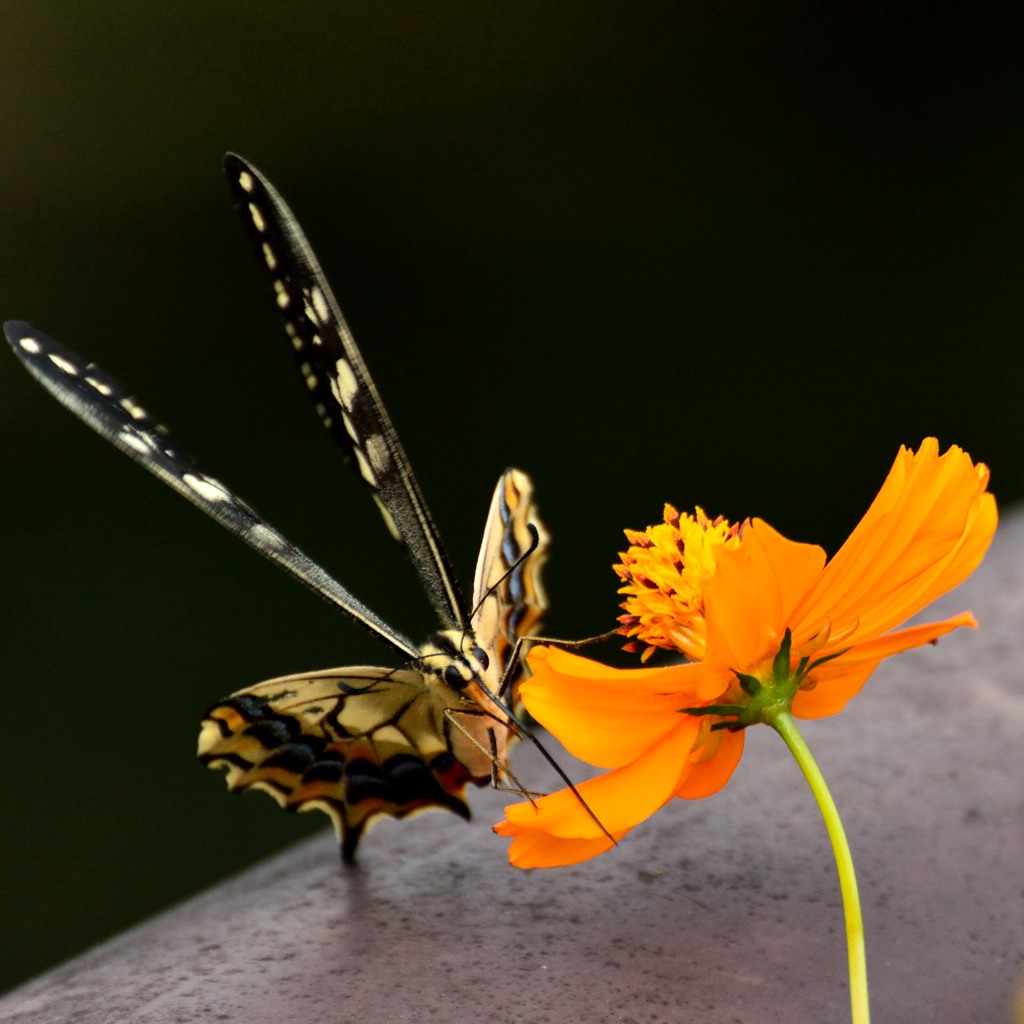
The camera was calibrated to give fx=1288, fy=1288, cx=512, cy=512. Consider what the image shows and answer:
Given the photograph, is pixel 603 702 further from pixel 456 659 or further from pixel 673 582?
pixel 456 659

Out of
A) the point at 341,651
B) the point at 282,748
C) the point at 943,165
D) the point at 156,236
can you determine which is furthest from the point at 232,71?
the point at 282,748

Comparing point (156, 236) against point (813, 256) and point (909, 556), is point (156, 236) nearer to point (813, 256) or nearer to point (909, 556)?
point (813, 256)

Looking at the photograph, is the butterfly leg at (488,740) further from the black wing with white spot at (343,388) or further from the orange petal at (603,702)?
the orange petal at (603,702)

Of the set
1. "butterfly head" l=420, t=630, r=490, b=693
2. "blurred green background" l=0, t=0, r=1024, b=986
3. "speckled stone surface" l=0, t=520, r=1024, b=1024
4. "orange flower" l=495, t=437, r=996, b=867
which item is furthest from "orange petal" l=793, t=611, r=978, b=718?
"blurred green background" l=0, t=0, r=1024, b=986

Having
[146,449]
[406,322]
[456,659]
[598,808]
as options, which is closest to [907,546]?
[598,808]

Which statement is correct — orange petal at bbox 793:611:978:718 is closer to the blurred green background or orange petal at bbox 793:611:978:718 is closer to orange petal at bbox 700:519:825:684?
orange petal at bbox 700:519:825:684

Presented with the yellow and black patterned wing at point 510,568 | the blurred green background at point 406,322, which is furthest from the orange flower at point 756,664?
the blurred green background at point 406,322
